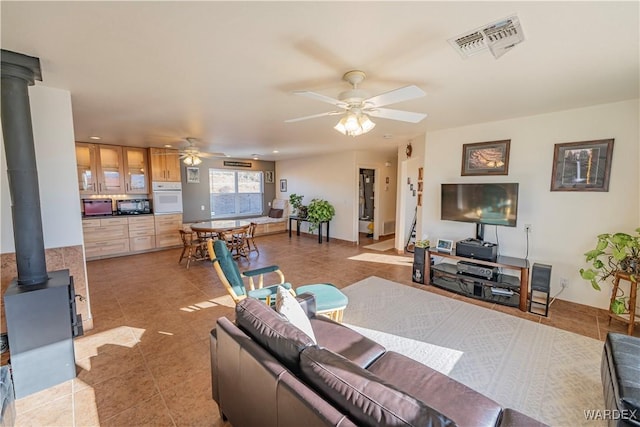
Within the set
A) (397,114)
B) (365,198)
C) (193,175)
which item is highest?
(397,114)

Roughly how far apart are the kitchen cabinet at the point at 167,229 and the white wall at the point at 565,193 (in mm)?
6330

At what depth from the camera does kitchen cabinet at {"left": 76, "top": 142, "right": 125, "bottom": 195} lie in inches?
223

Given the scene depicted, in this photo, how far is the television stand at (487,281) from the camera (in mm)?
3370

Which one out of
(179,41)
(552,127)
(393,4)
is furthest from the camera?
(552,127)

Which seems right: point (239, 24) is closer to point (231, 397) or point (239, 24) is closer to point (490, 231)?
point (231, 397)

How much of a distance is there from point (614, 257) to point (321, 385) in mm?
3549

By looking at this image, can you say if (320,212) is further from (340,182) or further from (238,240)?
(238,240)

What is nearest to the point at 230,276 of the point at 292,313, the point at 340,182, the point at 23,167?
the point at 292,313

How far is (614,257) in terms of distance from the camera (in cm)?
287

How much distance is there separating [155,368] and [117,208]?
17.5 ft

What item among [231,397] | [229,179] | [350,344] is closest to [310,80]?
[350,344]

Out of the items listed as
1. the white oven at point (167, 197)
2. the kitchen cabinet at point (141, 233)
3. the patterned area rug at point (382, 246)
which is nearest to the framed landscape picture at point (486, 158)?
the patterned area rug at point (382, 246)

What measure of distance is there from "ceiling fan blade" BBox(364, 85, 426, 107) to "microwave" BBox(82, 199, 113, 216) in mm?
6393

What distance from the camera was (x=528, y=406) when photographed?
1.92m
